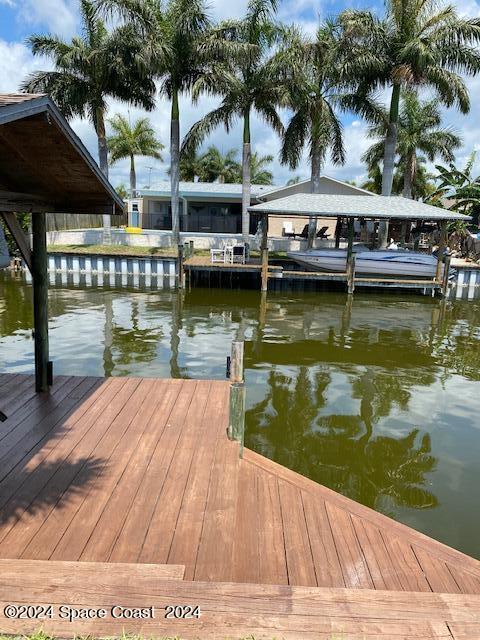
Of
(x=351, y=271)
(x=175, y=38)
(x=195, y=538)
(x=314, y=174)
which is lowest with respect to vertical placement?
(x=195, y=538)

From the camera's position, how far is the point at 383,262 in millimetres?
21359

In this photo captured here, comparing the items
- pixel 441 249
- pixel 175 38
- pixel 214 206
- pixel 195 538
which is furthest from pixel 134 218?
pixel 195 538

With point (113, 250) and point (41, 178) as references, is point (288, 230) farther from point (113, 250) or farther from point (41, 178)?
point (41, 178)

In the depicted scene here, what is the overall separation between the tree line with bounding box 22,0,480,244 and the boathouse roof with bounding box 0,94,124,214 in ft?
58.6

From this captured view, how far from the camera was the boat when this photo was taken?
21.4m

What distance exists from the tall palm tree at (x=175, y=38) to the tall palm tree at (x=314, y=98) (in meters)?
3.18

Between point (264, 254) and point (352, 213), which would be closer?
point (352, 213)

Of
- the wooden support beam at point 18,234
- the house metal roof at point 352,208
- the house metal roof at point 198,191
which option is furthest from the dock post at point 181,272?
the wooden support beam at point 18,234

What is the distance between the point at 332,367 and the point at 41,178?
7.63 m

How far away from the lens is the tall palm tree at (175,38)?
23359 mm

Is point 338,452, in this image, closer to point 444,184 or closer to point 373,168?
point 444,184

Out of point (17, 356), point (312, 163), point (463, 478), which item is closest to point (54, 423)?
point (463, 478)

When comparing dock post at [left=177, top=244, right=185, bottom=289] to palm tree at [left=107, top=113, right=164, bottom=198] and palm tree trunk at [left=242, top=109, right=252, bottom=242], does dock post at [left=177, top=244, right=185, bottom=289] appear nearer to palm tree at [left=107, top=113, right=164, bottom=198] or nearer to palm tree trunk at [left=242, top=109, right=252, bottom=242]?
palm tree trunk at [left=242, top=109, right=252, bottom=242]

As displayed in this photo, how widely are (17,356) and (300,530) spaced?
8909 mm
